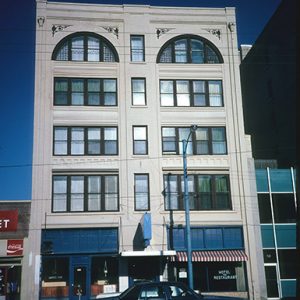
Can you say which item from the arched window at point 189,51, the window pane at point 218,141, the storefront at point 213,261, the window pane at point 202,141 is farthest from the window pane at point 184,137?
the storefront at point 213,261

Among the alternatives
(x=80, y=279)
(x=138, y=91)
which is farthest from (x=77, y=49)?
(x=80, y=279)

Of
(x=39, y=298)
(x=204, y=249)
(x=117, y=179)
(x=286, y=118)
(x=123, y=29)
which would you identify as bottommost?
(x=39, y=298)

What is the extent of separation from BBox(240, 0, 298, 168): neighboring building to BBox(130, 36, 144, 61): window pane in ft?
35.8

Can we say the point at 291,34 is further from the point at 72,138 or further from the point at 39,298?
the point at 39,298

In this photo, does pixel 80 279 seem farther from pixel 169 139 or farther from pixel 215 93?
pixel 215 93

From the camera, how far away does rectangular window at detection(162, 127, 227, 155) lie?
30.8 meters

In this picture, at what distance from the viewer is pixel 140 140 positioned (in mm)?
30609

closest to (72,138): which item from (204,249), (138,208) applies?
(138,208)

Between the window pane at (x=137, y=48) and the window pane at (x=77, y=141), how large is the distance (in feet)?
20.7

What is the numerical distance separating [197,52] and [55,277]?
1754 centimetres

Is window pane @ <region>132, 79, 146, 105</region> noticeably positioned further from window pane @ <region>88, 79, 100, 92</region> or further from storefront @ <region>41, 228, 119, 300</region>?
storefront @ <region>41, 228, 119, 300</region>

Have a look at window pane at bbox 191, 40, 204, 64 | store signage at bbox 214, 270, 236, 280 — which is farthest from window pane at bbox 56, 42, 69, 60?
store signage at bbox 214, 270, 236, 280

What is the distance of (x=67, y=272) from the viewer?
27969 mm

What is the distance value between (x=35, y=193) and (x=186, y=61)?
13.4m
